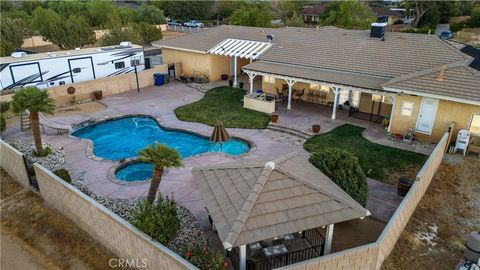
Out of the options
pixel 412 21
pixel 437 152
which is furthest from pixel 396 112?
pixel 412 21

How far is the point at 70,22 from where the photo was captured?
42844mm

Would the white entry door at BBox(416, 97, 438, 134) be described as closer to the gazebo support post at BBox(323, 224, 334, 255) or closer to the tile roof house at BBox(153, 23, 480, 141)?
the tile roof house at BBox(153, 23, 480, 141)

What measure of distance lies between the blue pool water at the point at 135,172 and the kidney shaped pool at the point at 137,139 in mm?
1416

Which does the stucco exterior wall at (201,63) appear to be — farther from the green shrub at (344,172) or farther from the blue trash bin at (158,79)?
the green shrub at (344,172)

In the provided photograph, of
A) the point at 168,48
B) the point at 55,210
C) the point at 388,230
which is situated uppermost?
the point at 168,48

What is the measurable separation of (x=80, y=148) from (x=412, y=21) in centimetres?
7604

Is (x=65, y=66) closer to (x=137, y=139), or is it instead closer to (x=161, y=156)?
(x=137, y=139)

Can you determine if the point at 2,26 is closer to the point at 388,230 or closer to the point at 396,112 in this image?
the point at 396,112

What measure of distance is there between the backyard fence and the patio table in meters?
1.57

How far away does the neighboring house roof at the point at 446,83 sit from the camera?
16.0 m

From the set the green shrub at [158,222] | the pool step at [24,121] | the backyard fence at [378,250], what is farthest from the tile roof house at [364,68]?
the pool step at [24,121]

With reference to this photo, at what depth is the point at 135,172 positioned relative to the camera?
52.5 ft

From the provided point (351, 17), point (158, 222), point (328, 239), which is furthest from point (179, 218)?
point (351, 17)

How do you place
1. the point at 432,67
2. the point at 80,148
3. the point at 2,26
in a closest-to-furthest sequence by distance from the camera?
the point at 80,148 → the point at 432,67 → the point at 2,26
